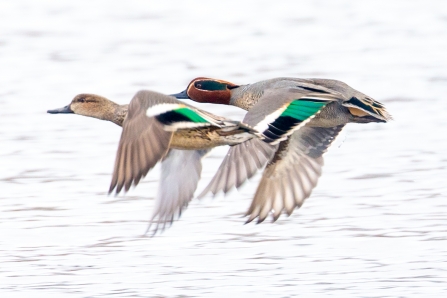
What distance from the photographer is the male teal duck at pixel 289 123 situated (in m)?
8.24

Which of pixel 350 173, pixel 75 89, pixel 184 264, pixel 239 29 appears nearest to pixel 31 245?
pixel 184 264

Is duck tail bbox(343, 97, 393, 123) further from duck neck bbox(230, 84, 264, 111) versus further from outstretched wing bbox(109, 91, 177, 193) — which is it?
outstretched wing bbox(109, 91, 177, 193)

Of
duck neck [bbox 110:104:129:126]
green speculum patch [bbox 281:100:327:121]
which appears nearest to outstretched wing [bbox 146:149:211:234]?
duck neck [bbox 110:104:129:126]

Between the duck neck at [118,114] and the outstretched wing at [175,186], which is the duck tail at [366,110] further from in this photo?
the duck neck at [118,114]

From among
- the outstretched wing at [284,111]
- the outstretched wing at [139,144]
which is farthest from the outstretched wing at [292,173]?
the outstretched wing at [139,144]

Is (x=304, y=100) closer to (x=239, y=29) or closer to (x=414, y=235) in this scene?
(x=414, y=235)

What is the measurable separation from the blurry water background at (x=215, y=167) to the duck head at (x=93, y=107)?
0.71 metres

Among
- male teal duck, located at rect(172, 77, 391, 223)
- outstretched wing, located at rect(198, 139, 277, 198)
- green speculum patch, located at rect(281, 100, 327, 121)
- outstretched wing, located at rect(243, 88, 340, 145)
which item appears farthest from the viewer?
outstretched wing, located at rect(198, 139, 277, 198)

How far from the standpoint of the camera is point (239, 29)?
56.6ft

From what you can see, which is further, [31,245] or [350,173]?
[350,173]

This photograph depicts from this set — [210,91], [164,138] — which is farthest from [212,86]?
[164,138]

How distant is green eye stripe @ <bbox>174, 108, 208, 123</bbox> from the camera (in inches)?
286

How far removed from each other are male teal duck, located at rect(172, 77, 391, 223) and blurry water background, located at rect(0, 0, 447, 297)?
222 millimetres

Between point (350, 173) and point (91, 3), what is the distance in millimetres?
10260
